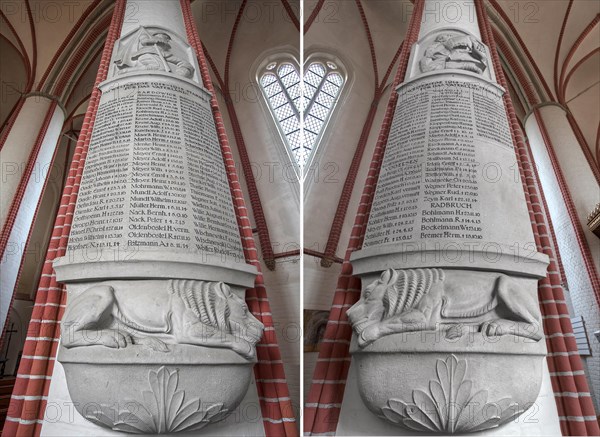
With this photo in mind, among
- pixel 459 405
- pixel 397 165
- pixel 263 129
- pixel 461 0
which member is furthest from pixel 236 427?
pixel 461 0

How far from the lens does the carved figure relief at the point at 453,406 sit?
2.54m

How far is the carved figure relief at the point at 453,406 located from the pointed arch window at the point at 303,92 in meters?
4.35

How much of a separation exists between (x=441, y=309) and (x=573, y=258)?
8.81 feet

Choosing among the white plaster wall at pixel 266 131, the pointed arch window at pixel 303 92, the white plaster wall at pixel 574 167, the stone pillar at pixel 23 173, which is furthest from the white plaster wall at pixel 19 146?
the white plaster wall at pixel 574 167

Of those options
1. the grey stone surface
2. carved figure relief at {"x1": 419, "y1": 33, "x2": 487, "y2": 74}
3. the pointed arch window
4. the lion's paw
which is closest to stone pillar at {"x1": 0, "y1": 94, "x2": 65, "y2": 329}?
the pointed arch window

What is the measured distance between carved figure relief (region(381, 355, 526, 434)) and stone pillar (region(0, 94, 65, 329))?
211 inches

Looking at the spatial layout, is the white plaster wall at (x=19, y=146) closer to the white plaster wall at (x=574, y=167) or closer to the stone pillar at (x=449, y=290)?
the stone pillar at (x=449, y=290)

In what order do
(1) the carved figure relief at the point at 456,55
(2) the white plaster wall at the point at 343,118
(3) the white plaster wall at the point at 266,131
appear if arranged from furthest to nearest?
(3) the white plaster wall at the point at 266,131
(2) the white plaster wall at the point at 343,118
(1) the carved figure relief at the point at 456,55

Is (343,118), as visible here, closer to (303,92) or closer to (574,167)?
(303,92)

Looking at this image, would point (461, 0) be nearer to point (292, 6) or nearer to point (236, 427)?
point (292, 6)

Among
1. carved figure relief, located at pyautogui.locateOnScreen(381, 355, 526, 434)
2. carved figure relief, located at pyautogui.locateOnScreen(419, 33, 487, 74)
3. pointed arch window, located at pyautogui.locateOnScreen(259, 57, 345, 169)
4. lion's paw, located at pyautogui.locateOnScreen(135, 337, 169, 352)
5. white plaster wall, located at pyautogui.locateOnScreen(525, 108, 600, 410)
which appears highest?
pointed arch window, located at pyautogui.locateOnScreen(259, 57, 345, 169)

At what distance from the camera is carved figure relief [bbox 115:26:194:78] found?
4043 millimetres

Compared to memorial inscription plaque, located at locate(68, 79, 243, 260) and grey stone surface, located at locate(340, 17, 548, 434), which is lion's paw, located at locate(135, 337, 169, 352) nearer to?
memorial inscription plaque, located at locate(68, 79, 243, 260)

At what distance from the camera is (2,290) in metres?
5.59
